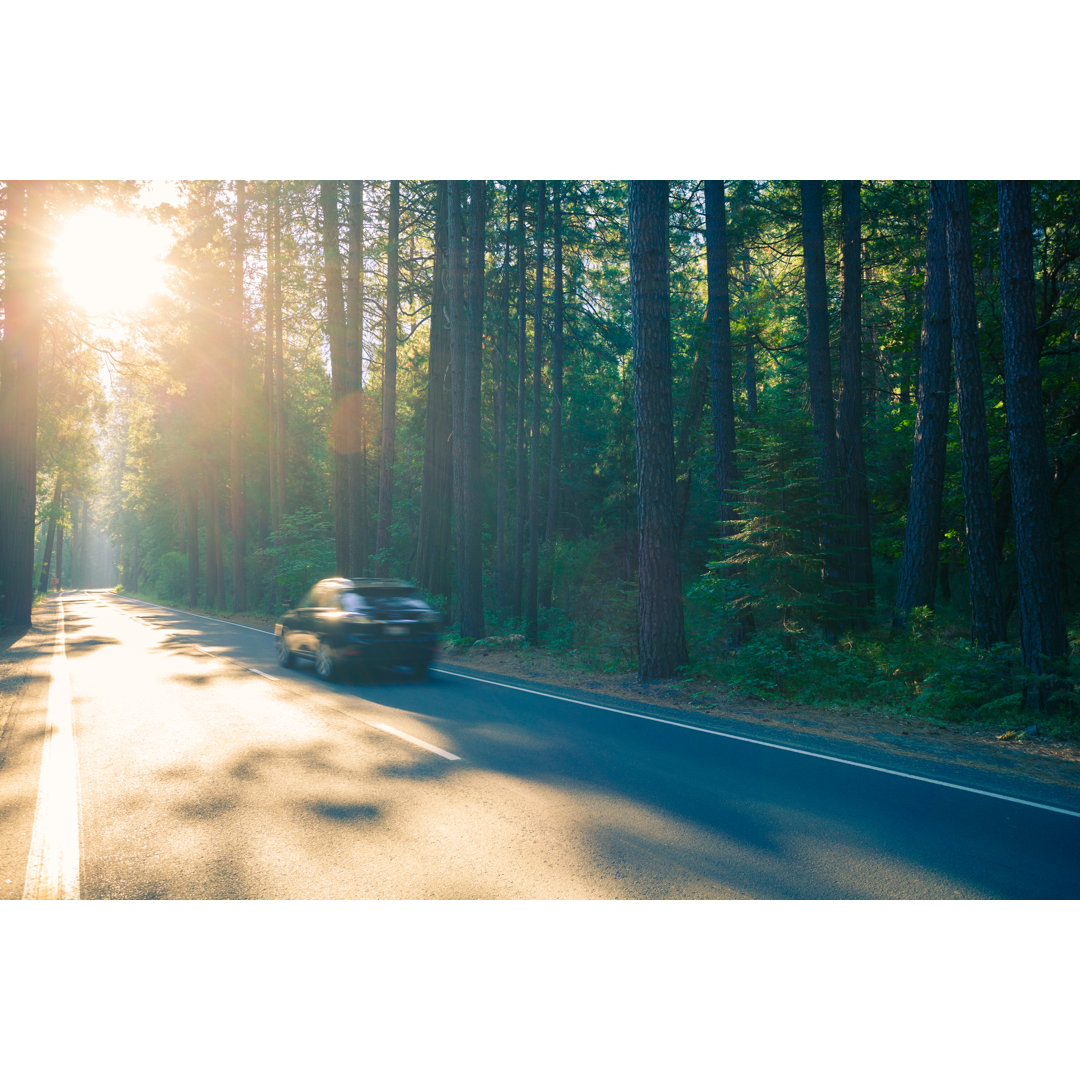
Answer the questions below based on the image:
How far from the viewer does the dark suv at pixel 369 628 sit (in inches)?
457

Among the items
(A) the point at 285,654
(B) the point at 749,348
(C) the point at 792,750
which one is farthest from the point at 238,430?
(C) the point at 792,750

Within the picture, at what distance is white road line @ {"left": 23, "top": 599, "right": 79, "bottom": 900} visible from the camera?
4.02m

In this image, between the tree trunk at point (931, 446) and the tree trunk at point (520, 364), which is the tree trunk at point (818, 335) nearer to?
the tree trunk at point (931, 446)

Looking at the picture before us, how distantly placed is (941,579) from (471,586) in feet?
43.2

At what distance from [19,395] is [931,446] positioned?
22746mm

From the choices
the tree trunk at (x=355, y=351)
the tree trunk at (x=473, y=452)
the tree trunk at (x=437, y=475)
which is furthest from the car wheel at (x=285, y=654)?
the tree trunk at (x=437, y=475)

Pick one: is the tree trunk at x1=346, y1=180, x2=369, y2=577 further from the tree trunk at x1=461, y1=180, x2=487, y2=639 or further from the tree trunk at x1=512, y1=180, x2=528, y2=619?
the tree trunk at x1=461, y1=180, x2=487, y2=639

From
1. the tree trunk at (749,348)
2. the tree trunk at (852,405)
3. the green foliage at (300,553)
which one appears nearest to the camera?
the tree trunk at (852,405)

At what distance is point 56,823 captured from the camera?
502cm

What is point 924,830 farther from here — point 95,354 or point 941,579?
point 95,354

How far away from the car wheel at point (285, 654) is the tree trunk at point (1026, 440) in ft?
40.1

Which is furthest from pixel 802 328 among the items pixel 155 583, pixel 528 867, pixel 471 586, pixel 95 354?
pixel 155 583

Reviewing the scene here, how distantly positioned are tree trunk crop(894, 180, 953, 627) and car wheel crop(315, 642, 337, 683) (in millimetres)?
10674

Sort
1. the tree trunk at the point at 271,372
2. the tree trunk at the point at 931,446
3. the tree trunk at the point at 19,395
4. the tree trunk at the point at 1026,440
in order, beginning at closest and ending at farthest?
the tree trunk at the point at 1026,440
the tree trunk at the point at 931,446
the tree trunk at the point at 19,395
the tree trunk at the point at 271,372
